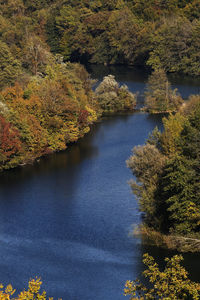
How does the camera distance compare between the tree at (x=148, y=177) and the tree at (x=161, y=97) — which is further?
the tree at (x=161, y=97)

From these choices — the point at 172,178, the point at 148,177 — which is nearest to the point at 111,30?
the point at 148,177

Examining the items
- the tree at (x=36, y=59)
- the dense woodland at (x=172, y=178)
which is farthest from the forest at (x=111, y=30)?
the dense woodland at (x=172, y=178)

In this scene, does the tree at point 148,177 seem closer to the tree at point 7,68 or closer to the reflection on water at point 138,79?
the reflection on water at point 138,79

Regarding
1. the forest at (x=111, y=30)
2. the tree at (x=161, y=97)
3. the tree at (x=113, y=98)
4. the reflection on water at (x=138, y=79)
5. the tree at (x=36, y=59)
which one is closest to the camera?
the tree at (x=161, y=97)

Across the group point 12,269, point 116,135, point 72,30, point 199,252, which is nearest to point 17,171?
point 116,135

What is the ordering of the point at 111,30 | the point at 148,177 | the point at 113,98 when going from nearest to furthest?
1. the point at 148,177
2. the point at 113,98
3. the point at 111,30

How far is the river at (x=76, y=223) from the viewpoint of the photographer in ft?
141

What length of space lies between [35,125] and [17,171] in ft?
23.1

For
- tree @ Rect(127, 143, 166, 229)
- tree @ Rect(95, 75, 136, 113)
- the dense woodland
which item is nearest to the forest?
tree @ Rect(95, 75, 136, 113)

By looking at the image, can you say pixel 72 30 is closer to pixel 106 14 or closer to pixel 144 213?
pixel 106 14

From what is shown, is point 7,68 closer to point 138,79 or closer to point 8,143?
point 138,79

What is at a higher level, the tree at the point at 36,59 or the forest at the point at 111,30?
the forest at the point at 111,30

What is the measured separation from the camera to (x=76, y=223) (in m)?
52.3

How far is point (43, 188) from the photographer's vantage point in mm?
61250
